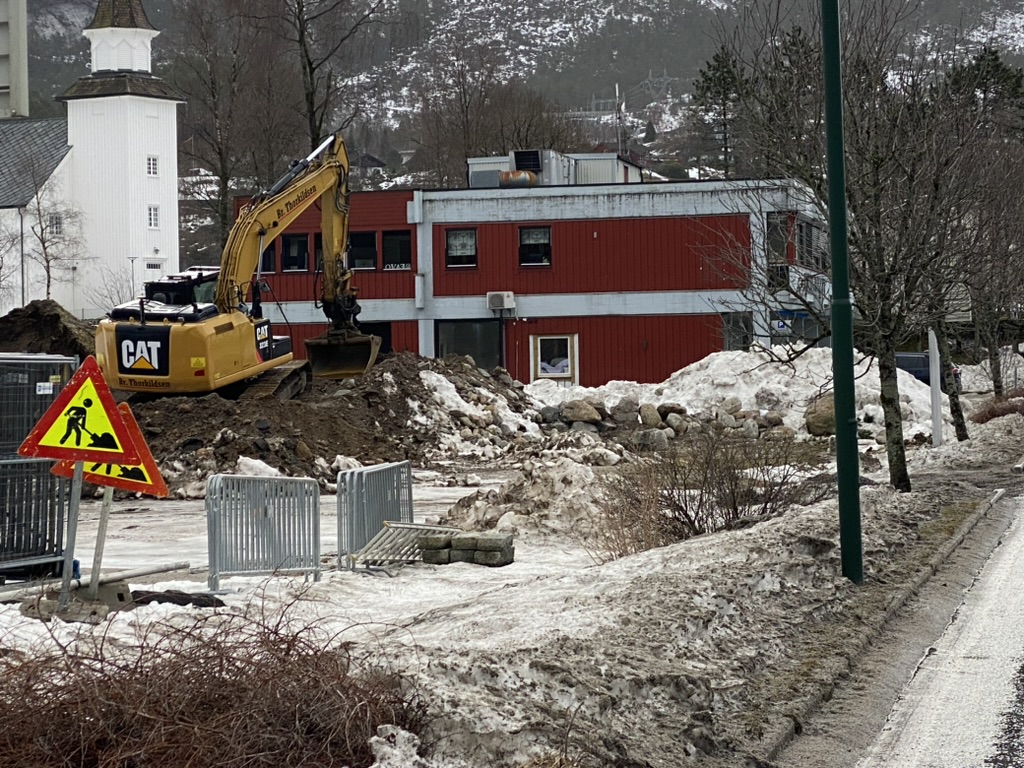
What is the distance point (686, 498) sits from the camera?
16641mm

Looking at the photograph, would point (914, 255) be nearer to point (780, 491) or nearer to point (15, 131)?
point (780, 491)

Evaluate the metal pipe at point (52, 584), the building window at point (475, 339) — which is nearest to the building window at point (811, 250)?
the metal pipe at point (52, 584)

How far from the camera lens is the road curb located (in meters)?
8.09

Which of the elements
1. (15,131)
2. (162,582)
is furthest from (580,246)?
(15,131)

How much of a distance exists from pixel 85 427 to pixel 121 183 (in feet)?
246

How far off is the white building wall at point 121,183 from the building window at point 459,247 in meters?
35.6

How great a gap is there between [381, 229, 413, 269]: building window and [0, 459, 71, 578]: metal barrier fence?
3806cm

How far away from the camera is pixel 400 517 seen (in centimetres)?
1808

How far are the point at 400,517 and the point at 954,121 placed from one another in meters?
10.3

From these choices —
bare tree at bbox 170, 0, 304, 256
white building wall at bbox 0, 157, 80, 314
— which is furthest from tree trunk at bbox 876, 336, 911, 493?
white building wall at bbox 0, 157, 80, 314

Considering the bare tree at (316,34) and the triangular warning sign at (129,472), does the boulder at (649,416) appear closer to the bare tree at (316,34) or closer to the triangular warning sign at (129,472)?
the bare tree at (316,34)

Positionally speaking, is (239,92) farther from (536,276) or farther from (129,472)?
(129,472)

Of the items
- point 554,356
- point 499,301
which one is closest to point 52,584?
point 499,301

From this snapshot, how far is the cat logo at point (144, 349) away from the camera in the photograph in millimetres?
27750
